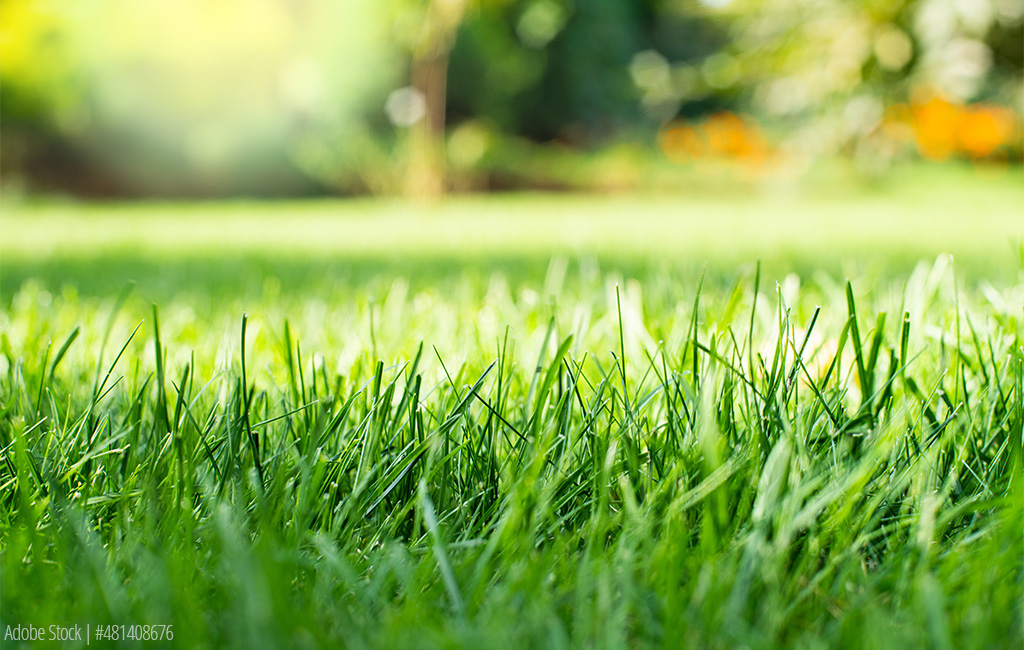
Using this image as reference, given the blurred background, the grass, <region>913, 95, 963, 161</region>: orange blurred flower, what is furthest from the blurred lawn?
<region>913, 95, 963, 161</region>: orange blurred flower

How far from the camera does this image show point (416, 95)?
9.89 meters

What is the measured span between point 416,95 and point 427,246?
7039 mm

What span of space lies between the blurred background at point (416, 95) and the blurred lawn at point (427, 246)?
5.73ft

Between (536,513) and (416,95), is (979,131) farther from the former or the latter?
(536,513)

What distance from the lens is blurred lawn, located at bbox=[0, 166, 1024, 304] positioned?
242cm

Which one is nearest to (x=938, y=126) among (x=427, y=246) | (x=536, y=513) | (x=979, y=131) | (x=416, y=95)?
(x=979, y=131)

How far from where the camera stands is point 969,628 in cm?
44

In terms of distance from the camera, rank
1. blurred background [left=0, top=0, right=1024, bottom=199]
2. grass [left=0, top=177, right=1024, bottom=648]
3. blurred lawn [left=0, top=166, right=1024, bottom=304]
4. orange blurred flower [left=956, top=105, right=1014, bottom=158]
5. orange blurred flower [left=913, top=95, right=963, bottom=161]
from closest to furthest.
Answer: grass [left=0, top=177, right=1024, bottom=648], blurred lawn [left=0, top=166, right=1024, bottom=304], blurred background [left=0, top=0, right=1024, bottom=199], orange blurred flower [left=913, top=95, right=963, bottom=161], orange blurred flower [left=956, top=105, right=1014, bottom=158]

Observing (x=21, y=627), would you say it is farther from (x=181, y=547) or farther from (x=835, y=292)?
(x=835, y=292)

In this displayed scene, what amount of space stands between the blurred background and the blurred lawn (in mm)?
1748

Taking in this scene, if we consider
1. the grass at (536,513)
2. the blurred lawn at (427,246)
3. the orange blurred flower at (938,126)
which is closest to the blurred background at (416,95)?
the orange blurred flower at (938,126)

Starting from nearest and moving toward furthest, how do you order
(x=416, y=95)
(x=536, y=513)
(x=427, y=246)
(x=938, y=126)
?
(x=536, y=513)
(x=427, y=246)
(x=416, y=95)
(x=938, y=126)

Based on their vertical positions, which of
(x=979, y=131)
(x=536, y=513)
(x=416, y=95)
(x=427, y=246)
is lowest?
(x=536, y=513)

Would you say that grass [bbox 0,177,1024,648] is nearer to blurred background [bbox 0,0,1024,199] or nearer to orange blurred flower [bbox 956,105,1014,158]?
blurred background [bbox 0,0,1024,199]
